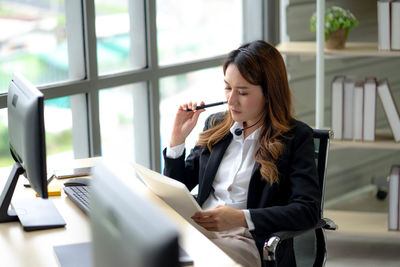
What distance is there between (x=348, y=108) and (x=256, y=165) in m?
1.26

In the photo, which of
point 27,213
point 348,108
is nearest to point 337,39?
point 348,108

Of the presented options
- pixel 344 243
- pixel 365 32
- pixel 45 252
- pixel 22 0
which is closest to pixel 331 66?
pixel 365 32

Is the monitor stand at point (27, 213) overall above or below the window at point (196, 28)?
below

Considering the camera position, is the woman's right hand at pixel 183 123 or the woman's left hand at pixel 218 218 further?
the woman's right hand at pixel 183 123

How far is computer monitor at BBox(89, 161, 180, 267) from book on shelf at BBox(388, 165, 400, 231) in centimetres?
233

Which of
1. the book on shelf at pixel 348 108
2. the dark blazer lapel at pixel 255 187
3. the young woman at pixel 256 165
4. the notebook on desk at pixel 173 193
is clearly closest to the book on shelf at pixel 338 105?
the book on shelf at pixel 348 108

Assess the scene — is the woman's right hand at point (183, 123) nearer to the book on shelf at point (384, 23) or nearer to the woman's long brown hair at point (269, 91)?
the woman's long brown hair at point (269, 91)

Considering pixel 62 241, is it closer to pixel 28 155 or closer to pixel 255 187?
pixel 28 155

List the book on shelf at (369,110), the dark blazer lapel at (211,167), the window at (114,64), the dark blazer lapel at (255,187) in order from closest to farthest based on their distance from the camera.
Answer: the dark blazer lapel at (255,187), the dark blazer lapel at (211,167), the window at (114,64), the book on shelf at (369,110)

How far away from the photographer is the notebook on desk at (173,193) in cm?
188

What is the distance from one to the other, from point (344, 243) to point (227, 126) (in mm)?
1556

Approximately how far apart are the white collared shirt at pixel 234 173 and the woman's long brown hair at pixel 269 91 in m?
0.06

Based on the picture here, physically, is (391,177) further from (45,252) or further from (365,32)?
(45,252)

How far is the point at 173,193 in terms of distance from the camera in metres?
1.95
